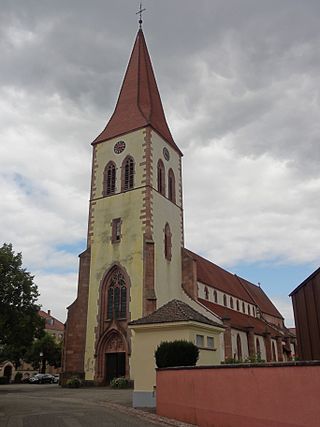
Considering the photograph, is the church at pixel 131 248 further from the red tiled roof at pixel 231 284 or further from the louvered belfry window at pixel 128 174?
the red tiled roof at pixel 231 284

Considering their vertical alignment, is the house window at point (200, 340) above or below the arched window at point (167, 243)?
below

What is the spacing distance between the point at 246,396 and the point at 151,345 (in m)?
7.56

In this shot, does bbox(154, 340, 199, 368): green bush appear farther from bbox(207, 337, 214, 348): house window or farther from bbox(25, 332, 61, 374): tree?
bbox(25, 332, 61, 374): tree

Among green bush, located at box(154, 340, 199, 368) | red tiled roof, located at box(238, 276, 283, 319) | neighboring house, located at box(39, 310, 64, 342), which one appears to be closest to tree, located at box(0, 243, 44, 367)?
green bush, located at box(154, 340, 199, 368)

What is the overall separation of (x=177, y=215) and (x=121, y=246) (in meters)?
6.43

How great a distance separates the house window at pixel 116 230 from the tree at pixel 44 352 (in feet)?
98.0

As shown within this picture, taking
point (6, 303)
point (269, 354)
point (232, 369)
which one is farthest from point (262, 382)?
point (269, 354)

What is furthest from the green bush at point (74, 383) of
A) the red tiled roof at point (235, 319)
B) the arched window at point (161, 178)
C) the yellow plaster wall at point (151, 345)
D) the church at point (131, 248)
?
the arched window at point (161, 178)

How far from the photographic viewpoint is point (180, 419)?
12344mm

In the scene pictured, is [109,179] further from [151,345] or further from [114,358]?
[151,345]

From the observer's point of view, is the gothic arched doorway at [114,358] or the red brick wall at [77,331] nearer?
the gothic arched doorway at [114,358]

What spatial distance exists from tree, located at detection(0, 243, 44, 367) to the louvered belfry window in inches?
379

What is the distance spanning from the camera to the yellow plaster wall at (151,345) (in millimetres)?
15945

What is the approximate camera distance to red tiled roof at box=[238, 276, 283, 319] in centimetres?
5584
